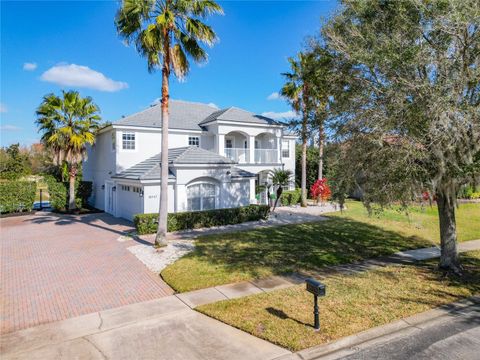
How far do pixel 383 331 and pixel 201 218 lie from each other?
12750 millimetres

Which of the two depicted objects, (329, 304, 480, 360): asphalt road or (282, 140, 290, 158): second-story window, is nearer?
(329, 304, 480, 360): asphalt road

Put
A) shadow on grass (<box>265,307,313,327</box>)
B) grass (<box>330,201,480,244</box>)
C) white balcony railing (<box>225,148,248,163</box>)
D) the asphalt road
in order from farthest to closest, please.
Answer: white balcony railing (<box>225,148,248,163</box>) → grass (<box>330,201,480,244</box>) → shadow on grass (<box>265,307,313,327</box>) → the asphalt road

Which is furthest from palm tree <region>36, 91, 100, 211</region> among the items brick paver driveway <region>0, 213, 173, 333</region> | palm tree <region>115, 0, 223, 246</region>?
palm tree <region>115, 0, 223, 246</region>

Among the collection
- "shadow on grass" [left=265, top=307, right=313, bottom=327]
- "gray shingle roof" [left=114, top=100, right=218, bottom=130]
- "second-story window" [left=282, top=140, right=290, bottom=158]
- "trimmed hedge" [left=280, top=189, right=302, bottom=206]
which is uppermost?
"gray shingle roof" [left=114, top=100, right=218, bottom=130]

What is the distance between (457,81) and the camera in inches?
312

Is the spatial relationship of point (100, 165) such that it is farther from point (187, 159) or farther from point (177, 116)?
point (187, 159)

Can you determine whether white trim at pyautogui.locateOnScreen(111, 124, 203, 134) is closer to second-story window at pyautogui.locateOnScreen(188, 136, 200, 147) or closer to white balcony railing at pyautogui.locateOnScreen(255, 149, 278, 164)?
second-story window at pyautogui.locateOnScreen(188, 136, 200, 147)

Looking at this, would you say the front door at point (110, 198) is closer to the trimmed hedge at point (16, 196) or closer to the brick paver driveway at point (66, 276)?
the trimmed hedge at point (16, 196)

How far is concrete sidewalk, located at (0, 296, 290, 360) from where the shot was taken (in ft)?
19.7

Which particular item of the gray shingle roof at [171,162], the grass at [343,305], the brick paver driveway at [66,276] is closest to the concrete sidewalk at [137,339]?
the grass at [343,305]

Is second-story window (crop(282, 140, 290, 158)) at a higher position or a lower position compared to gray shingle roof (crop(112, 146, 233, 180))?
higher

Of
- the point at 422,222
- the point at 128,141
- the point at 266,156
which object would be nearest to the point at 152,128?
the point at 128,141

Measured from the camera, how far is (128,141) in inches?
888

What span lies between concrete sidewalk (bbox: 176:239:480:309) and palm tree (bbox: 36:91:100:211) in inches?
763
